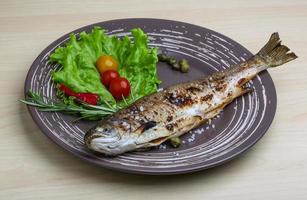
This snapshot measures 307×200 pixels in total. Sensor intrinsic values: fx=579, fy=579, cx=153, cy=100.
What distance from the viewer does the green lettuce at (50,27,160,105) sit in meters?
1.91

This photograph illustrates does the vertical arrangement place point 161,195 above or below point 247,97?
below

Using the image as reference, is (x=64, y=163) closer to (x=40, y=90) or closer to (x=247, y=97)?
(x=40, y=90)

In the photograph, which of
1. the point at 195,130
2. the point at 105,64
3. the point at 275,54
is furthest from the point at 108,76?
the point at 275,54

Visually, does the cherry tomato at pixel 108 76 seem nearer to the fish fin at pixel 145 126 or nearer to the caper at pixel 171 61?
the caper at pixel 171 61

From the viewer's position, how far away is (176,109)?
5.65 feet

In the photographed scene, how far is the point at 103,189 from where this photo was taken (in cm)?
159

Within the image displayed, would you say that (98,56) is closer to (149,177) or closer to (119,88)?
(119,88)

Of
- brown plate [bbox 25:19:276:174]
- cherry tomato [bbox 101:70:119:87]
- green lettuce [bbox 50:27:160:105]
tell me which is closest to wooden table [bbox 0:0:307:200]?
brown plate [bbox 25:19:276:174]

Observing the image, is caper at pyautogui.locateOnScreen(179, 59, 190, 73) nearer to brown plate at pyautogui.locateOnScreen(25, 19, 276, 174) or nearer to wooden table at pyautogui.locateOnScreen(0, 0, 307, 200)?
brown plate at pyautogui.locateOnScreen(25, 19, 276, 174)

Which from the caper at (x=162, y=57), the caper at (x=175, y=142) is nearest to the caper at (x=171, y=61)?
the caper at (x=162, y=57)

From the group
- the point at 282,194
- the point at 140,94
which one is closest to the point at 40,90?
the point at 140,94

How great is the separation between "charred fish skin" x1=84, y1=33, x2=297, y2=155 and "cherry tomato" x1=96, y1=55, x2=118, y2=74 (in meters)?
0.29

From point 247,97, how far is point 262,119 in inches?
5.8

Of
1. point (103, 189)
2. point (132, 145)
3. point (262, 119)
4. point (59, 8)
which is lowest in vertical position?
point (103, 189)
